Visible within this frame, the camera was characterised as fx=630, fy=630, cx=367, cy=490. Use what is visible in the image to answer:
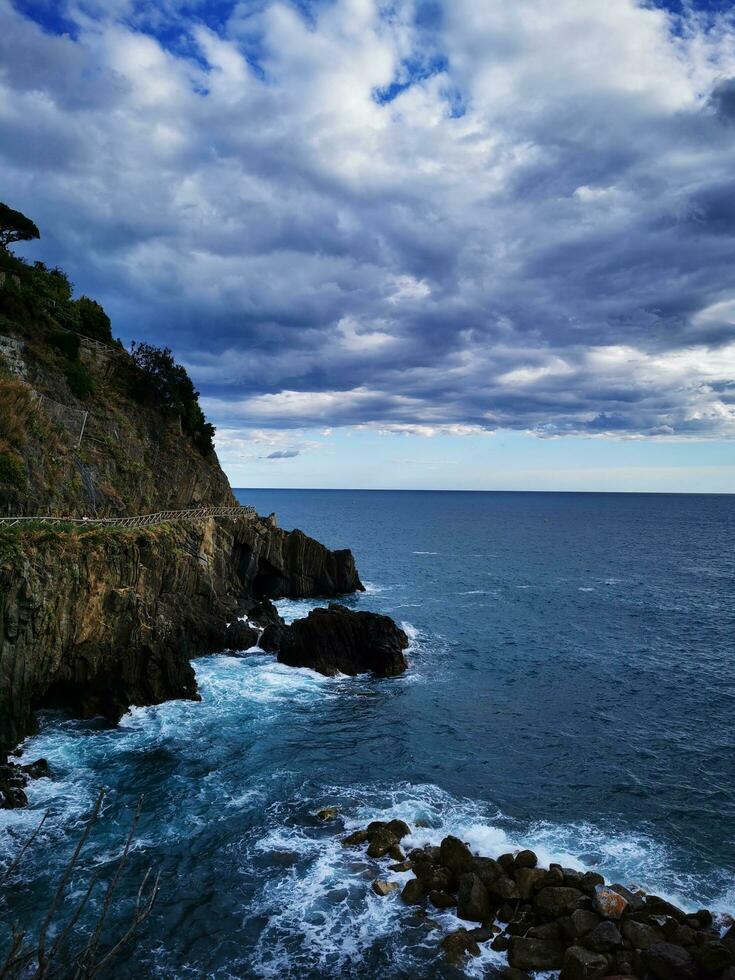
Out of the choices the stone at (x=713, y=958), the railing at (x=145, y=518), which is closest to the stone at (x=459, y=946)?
the stone at (x=713, y=958)

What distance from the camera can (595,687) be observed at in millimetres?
41781

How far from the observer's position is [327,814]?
24.8m

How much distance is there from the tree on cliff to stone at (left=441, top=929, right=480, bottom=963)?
69.6 meters

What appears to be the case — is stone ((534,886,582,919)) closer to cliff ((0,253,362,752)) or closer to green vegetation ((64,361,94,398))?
cliff ((0,253,362,752))

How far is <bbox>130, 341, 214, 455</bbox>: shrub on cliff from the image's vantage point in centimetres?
6166

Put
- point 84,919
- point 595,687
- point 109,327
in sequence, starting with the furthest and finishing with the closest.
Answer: point 109,327, point 595,687, point 84,919

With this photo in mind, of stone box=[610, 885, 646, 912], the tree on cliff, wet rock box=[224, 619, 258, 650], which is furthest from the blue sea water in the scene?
the tree on cliff

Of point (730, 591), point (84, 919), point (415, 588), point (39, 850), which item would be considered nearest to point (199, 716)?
point (39, 850)

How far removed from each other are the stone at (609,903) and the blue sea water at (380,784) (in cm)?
285

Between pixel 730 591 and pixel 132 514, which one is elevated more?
pixel 132 514

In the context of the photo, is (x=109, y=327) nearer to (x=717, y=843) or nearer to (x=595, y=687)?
(x=595, y=687)

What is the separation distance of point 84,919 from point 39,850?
13.3 feet

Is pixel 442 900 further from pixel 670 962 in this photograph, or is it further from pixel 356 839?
pixel 670 962

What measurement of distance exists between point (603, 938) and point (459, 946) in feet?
13.1
